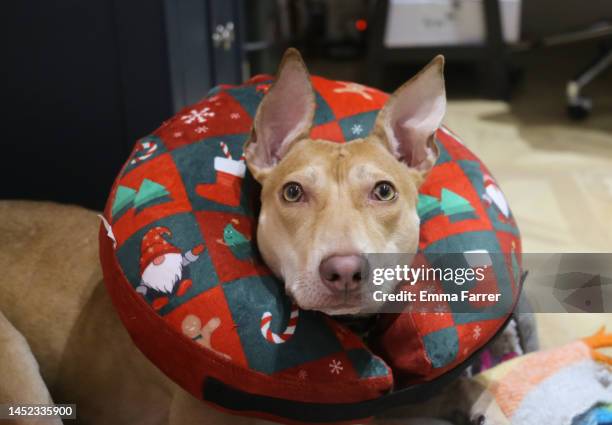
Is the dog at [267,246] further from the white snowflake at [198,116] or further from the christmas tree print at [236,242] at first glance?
the white snowflake at [198,116]

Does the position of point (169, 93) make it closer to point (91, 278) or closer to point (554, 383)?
point (91, 278)

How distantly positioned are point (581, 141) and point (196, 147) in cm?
372

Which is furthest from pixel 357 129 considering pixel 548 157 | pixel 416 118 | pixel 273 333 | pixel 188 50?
pixel 548 157

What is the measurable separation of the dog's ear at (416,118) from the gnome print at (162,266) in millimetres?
701

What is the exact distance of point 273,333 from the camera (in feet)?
6.32

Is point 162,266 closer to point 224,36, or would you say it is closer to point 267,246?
point 267,246

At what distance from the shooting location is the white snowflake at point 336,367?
1908 millimetres

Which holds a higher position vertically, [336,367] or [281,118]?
[281,118]

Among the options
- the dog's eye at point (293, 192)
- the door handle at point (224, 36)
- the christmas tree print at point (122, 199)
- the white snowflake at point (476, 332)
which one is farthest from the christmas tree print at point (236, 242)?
the door handle at point (224, 36)

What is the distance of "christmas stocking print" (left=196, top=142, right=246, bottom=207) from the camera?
7.09 ft

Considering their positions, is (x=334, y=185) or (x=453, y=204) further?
(x=453, y=204)

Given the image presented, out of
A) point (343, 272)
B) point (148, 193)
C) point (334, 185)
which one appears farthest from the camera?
point (148, 193)

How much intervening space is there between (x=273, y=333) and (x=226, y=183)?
536mm

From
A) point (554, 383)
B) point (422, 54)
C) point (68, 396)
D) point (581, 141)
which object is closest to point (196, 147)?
point (68, 396)
